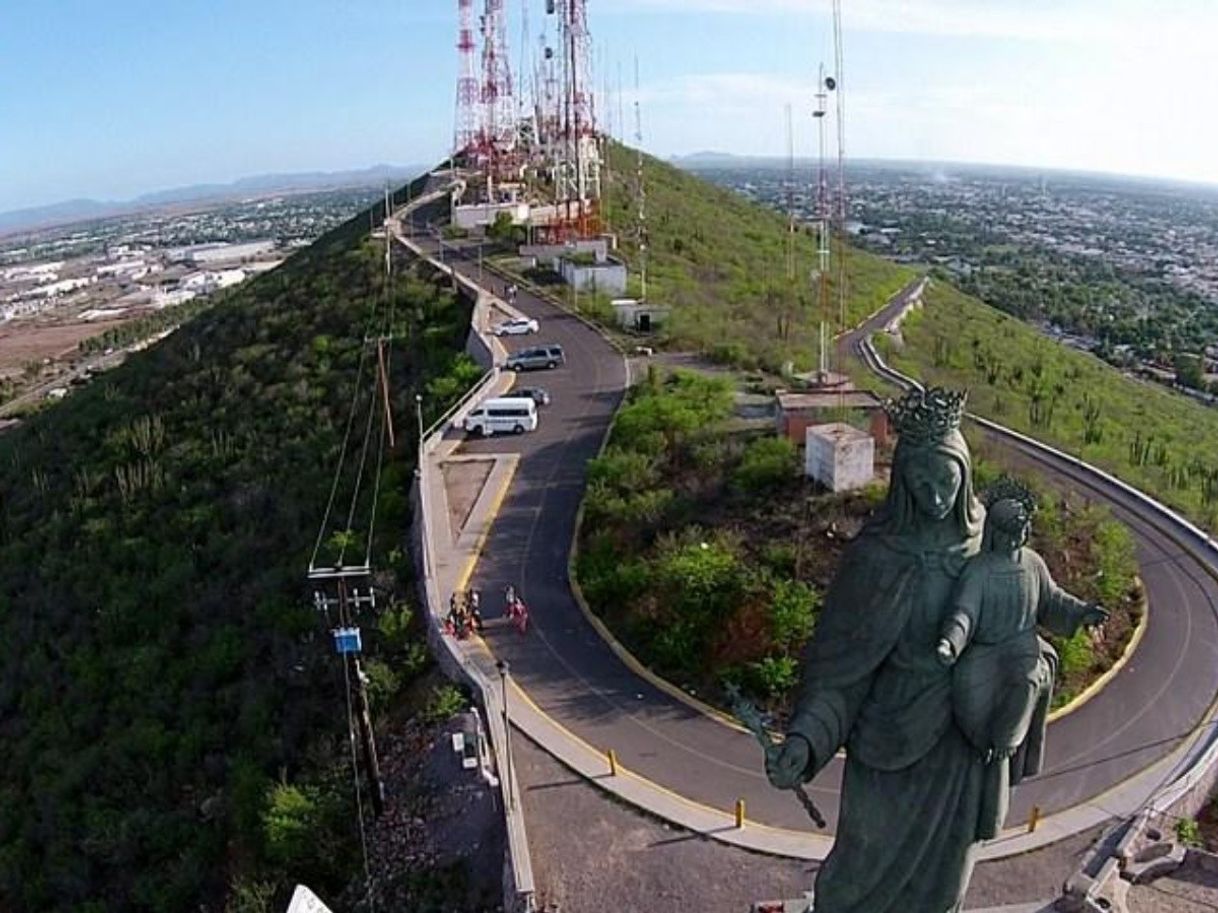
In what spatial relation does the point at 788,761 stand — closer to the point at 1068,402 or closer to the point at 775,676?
the point at 775,676

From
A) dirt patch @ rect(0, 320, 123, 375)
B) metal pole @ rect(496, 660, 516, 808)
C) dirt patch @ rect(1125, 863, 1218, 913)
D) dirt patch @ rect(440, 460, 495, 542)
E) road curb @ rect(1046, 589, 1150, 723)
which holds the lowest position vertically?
dirt patch @ rect(0, 320, 123, 375)

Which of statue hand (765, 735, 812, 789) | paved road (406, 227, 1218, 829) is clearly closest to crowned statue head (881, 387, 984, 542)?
statue hand (765, 735, 812, 789)

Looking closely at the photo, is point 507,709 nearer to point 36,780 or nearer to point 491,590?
point 491,590

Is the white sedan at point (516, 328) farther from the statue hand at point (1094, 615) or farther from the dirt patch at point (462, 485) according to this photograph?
the statue hand at point (1094, 615)

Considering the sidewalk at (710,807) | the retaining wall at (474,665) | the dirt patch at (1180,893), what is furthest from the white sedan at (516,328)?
the dirt patch at (1180,893)

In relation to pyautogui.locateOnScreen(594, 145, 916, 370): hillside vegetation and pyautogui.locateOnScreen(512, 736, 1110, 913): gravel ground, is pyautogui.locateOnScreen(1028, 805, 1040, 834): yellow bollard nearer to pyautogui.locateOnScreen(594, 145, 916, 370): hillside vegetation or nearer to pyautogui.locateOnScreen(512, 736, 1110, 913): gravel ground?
pyautogui.locateOnScreen(512, 736, 1110, 913): gravel ground
